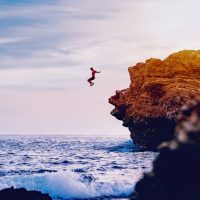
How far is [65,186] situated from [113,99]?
5670cm

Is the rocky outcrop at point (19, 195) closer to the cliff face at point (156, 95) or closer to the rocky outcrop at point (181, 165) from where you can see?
the rocky outcrop at point (181, 165)

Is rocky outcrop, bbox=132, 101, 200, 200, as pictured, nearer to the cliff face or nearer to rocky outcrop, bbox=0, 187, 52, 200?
rocky outcrop, bbox=0, 187, 52, 200

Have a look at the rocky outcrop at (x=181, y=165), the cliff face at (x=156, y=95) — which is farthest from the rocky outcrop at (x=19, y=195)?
the cliff face at (x=156, y=95)

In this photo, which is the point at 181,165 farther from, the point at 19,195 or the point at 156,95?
the point at 156,95

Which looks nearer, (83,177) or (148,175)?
(148,175)

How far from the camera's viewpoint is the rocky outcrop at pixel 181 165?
7973 millimetres

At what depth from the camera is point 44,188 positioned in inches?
1036

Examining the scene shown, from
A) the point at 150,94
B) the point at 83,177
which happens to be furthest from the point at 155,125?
the point at 83,177

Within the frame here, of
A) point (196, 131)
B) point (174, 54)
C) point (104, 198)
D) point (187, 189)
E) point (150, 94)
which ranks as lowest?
point (104, 198)

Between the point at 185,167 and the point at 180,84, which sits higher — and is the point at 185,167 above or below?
below

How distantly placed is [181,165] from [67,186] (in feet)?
61.3

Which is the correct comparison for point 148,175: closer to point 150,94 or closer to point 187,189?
point 187,189

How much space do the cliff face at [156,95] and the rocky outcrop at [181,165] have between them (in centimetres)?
5930

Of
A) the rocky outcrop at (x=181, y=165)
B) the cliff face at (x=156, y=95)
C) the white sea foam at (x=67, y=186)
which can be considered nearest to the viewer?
the rocky outcrop at (x=181, y=165)
